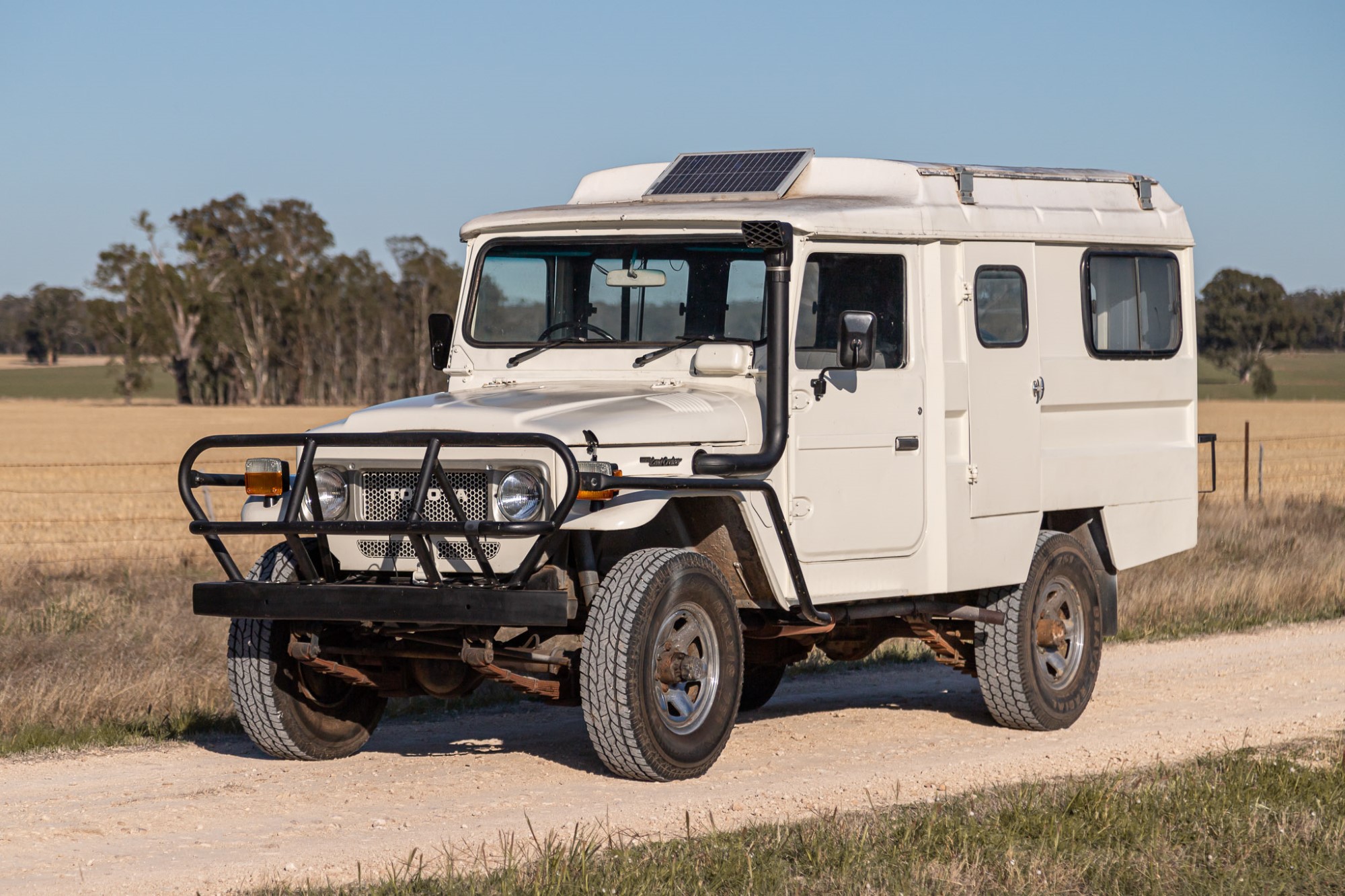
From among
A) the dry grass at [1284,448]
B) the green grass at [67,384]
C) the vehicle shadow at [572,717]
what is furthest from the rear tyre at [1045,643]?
the green grass at [67,384]

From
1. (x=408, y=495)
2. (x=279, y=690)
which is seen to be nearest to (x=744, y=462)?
(x=408, y=495)

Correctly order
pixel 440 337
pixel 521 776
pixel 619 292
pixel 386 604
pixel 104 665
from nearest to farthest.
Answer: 1. pixel 386 604
2. pixel 521 776
3. pixel 619 292
4. pixel 440 337
5. pixel 104 665

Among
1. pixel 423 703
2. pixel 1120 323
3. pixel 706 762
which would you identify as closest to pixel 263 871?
pixel 706 762

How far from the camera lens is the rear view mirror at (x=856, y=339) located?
24.3 ft

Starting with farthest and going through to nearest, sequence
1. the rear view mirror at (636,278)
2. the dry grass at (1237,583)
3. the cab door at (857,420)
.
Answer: the dry grass at (1237,583) < the rear view mirror at (636,278) < the cab door at (857,420)

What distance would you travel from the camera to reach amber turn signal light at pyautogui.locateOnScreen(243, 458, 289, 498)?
7105 mm

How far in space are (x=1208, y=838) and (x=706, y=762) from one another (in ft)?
7.00

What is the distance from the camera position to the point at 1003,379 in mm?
8578

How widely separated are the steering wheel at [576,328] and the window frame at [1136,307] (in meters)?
2.68

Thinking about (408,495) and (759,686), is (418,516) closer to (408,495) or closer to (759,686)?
(408,495)

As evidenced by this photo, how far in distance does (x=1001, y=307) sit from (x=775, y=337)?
1.81 metres

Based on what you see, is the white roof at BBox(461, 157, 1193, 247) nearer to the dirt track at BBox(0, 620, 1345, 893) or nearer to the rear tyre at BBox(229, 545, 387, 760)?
the rear tyre at BBox(229, 545, 387, 760)

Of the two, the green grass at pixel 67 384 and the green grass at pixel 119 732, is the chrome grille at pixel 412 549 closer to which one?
the green grass at pixel 119 732

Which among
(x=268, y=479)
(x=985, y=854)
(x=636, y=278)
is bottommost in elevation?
(x=985, y=854)
